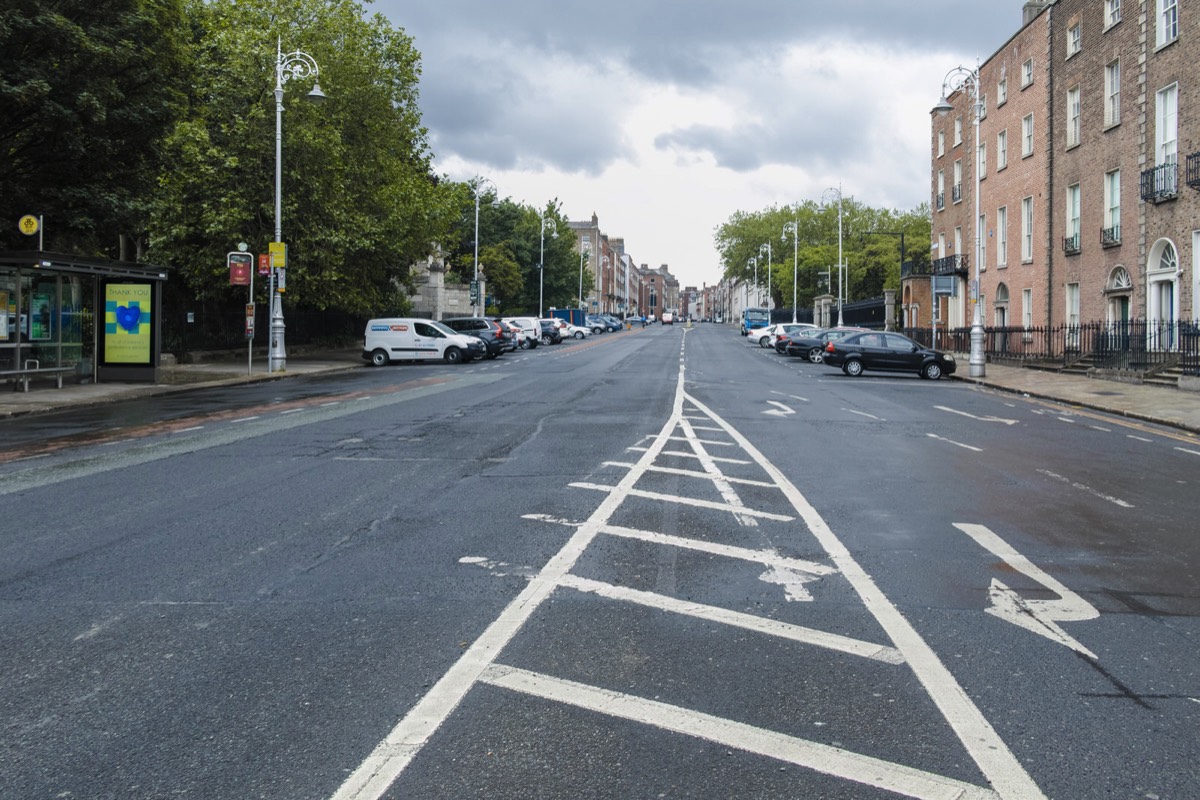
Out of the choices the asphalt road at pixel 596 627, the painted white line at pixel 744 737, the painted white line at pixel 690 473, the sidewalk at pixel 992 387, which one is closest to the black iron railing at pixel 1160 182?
the sidewalk at pixel 992 387

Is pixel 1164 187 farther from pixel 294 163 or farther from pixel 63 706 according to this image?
pixel 63 706

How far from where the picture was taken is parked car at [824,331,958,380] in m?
32.4

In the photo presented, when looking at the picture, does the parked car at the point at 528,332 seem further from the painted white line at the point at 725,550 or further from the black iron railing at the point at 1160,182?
the painted white line at the point at 725,550

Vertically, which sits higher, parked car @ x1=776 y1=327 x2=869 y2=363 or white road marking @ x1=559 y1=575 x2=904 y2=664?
parked car @ x1=776 y1=327 x2=869 y2=363

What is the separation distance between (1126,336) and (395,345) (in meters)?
25.8

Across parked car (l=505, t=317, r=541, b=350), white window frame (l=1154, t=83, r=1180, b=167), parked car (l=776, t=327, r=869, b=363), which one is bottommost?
parked car (l=776, t=327, r=869, b=363)

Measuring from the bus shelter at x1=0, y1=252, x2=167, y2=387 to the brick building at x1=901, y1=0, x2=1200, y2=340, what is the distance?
25.3 m

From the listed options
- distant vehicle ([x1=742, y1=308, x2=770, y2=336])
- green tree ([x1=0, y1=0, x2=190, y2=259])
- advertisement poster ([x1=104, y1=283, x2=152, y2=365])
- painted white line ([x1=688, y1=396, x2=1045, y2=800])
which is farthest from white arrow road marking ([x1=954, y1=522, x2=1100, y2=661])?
distant vehicle ([x1=742, y1=308, x2=770, y2=336])

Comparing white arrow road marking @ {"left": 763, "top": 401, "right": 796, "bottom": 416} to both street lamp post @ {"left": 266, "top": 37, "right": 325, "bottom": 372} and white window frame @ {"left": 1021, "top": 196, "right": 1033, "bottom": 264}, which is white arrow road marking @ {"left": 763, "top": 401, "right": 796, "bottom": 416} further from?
white window frame @ {"left": 1021, "top": 196, "right": 1033, "bottom": 264}

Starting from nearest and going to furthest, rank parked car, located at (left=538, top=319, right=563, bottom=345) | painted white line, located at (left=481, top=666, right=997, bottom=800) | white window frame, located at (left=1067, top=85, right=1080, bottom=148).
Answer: painted white line, located at (left=481, top=666, right=997, bottom=800), white window frame, located at (left=1067, top=85, right=1080, bottom=148), parked car, located at (left=538, top=319, right=563, bottom=345)

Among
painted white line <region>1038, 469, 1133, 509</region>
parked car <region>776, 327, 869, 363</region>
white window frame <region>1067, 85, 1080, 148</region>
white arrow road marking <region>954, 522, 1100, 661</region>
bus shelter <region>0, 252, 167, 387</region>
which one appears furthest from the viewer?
parked car <region>776, 327, 869, 363</region>

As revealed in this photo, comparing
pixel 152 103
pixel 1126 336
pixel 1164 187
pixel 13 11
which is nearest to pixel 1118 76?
pixel 1164 187

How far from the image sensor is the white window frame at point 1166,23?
93.5 feet

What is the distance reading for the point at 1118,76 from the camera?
32.3 meters
